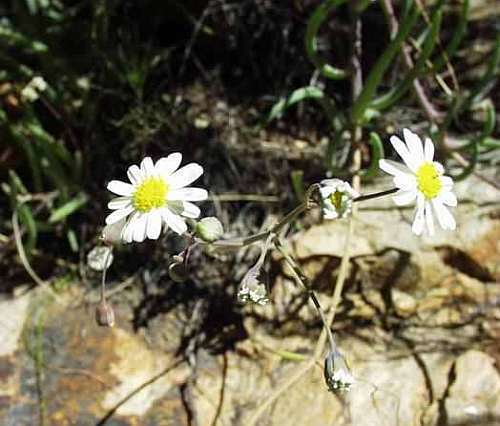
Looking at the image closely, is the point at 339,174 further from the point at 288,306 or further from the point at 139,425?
the point at 139,425

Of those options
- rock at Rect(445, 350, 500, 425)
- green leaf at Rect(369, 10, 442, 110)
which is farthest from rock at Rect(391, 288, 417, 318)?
green leaf at Rect(369, 10, 442, 110)

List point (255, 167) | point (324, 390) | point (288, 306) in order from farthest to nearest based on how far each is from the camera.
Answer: point (255, 167)
point (288, 306)
point (324, 390)

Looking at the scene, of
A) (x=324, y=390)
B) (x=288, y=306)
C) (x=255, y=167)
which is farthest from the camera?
(x=255, y=167)

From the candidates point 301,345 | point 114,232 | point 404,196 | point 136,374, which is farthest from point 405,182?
point 136,374

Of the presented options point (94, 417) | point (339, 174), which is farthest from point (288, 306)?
point (94, 417)

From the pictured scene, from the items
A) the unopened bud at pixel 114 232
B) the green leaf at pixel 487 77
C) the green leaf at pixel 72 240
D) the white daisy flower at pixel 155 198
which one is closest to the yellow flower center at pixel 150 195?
the white daisy flower at pixel 155 198

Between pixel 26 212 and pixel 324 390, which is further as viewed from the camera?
pixel 26 212

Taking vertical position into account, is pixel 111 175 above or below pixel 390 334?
above

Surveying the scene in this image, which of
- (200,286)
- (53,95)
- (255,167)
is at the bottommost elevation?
(200,286)
